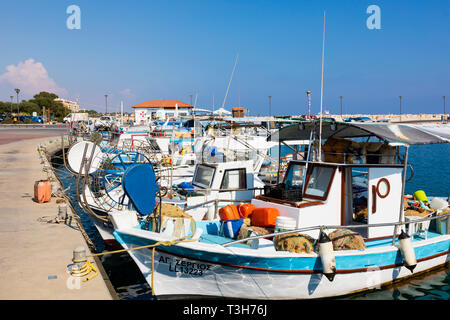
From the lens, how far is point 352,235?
8.12m

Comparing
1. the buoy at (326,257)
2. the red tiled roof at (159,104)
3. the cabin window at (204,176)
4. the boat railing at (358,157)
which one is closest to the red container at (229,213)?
the buoy at (326,257)

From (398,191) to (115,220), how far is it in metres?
6.72

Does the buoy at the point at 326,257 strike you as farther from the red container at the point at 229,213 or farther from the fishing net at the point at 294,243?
the red container at the point at 229,213

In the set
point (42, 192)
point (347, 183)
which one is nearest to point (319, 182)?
point (347, 183)

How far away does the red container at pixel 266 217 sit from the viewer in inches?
336

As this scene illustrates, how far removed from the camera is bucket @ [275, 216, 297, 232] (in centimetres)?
786

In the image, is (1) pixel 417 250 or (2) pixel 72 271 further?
(1) pixel 417 250

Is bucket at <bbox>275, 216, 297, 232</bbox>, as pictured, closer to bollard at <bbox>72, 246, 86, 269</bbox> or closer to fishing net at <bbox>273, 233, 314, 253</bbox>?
fishing net at <bbox>273, 233, 314, 253</bbox>

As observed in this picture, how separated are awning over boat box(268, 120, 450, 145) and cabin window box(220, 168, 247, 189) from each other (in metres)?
1.82

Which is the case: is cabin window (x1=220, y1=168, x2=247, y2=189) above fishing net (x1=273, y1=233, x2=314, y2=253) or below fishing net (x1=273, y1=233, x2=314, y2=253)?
above

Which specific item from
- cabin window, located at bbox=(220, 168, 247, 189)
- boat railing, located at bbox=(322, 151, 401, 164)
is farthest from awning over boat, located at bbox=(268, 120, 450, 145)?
cabin window, located at bbox=(220, 168, 247, 189)
